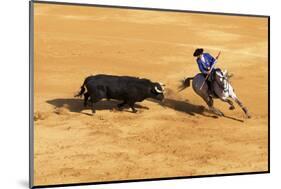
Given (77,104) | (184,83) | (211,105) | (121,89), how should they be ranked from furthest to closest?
(211,105) < (184,83) < (121,89) < (77,104)

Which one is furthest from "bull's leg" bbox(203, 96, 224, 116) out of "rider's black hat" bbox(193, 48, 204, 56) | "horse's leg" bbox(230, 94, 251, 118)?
"rider's black hat" bbox(193, 48, 204, 56)

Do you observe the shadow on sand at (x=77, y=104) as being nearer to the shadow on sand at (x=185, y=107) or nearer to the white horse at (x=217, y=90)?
the shadow on sand at (x=185, y=107)

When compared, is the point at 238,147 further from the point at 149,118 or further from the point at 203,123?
the point at 149,118

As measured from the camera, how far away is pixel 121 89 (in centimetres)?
402

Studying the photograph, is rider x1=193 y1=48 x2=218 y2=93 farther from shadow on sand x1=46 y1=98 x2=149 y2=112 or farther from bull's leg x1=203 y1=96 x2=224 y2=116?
shadow on sand x1=46 y1=98 x2=149 y2=112

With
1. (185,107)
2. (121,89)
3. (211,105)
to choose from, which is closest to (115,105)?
(121,89)

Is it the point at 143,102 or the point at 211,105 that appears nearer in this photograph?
the point at 143,102

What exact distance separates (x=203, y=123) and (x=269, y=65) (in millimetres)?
866

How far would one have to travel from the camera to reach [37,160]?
3.78 metres

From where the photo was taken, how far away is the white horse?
427cm

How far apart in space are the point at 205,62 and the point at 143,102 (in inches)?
26.9

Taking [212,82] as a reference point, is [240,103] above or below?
below

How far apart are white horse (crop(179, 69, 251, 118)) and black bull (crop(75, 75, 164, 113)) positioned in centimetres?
36

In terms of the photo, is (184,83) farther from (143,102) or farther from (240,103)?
(240,103)
